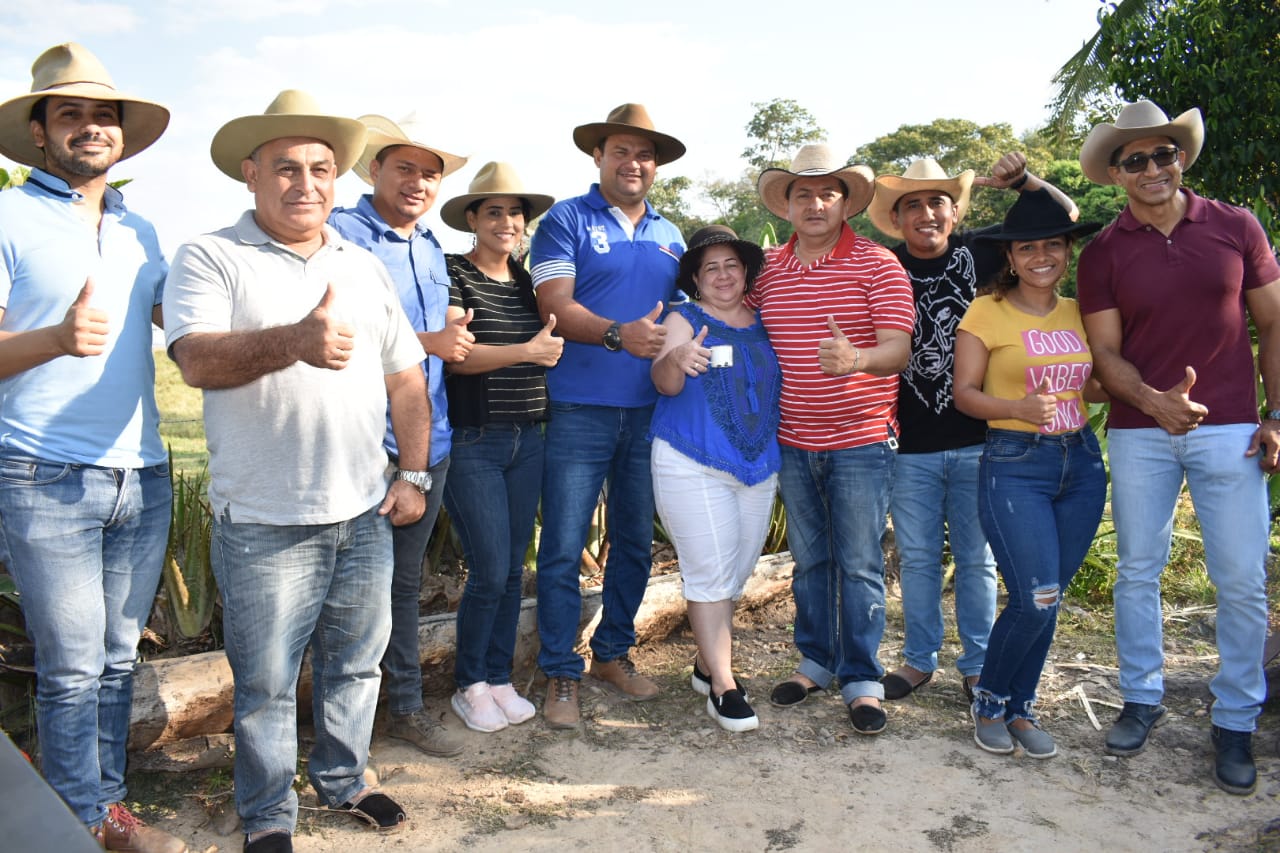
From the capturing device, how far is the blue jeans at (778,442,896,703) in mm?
4090

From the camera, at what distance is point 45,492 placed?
2.93m

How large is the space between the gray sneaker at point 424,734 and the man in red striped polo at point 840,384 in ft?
5.29

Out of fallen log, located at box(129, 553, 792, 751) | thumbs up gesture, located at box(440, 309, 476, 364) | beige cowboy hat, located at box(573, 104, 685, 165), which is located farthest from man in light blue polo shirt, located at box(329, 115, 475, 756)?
beige cowboy hat, located at box(573, 104, 685, 165)

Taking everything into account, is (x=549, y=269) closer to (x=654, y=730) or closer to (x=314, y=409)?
(x=314, y=409)

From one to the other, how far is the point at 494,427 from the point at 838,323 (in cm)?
140

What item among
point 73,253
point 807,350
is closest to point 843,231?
point 807,350

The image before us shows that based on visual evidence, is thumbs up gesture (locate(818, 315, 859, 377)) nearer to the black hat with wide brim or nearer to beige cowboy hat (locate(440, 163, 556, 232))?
the black hat with wide brim

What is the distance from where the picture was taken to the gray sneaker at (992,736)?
3953 mm

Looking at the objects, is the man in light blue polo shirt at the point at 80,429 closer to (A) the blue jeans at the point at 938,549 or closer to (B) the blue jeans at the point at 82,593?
(B) the blue jeans at the point at 82,593

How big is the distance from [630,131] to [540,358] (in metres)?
1.16

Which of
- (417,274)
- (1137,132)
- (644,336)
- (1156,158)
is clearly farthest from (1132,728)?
(417,274)

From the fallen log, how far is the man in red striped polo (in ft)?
3.15

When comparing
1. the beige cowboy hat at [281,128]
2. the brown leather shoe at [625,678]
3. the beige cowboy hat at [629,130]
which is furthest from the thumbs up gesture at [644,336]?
the brown leather shoe at [625,678]

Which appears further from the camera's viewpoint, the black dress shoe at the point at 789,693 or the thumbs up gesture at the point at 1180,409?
the black dress shoe at the point at 789,693
